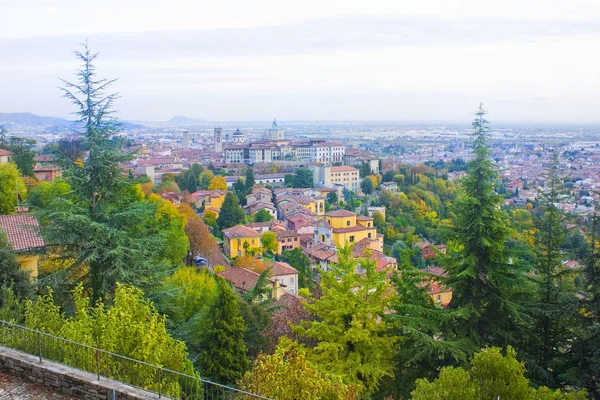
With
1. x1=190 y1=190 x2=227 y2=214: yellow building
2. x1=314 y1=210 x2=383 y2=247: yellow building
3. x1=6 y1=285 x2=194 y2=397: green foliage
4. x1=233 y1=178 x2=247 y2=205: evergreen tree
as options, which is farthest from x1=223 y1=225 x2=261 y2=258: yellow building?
x1=6 y1=285 x2=194 y2=397: green foliage

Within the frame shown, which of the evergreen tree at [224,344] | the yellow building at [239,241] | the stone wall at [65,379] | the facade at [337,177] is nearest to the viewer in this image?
the stone wall at [65,379]

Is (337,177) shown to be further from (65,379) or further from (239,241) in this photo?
(65,379)

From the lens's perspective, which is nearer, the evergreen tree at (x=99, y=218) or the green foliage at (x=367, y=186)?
the evergreen tree at (x=99, y=218)

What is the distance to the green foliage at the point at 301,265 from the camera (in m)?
31.5

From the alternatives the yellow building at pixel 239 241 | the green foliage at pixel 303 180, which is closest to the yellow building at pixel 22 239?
the yellow building at pixel 239 241

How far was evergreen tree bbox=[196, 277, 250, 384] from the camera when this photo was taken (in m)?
10.8

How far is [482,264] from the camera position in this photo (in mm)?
10336

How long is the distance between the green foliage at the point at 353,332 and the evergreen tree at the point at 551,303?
8.08 feet

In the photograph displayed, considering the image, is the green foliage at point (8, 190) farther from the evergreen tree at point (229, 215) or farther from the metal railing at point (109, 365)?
the evergreen tree at point (229, 215)

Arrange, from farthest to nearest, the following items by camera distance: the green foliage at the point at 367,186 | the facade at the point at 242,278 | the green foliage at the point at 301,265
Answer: the green foliage at the point at 367,186
the green foliage at the point at 301,265
the facade at the point at 242,278

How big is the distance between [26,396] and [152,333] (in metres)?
1.46

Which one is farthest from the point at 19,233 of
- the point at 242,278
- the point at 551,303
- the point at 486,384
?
the point at 551,303

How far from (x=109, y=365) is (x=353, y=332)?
14.9 ft

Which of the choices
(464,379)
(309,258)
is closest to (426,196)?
(309,258)
